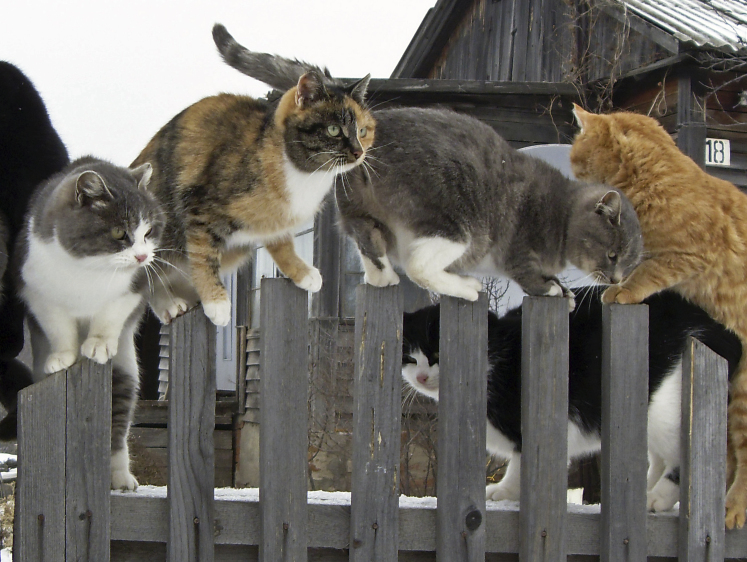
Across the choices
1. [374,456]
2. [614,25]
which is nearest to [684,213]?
[374,456]

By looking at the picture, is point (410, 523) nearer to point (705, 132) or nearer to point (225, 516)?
point (225, 516)

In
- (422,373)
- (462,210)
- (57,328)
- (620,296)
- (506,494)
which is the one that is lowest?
(506,494)

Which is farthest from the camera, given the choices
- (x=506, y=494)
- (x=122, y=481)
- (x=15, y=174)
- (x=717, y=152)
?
(x=717, y=152)

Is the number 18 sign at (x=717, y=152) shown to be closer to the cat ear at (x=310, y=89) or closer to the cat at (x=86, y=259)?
the cat ear at (x=310, y=89)

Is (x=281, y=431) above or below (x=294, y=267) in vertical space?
below

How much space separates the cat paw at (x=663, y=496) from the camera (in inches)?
90.7

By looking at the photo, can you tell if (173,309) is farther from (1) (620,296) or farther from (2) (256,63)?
(1) (620,296)

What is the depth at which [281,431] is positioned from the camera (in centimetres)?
196

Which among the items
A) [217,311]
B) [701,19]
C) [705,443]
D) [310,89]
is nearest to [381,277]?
[217,311]

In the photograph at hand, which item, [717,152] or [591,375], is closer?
[591,375]

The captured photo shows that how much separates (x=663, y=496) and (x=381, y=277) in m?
1.18

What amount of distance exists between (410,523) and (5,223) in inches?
59.3

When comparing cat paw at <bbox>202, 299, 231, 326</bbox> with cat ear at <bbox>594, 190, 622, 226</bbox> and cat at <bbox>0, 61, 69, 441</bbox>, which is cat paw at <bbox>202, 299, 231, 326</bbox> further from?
cat ear at <bbox>594, 190, 622, 226</bbox>

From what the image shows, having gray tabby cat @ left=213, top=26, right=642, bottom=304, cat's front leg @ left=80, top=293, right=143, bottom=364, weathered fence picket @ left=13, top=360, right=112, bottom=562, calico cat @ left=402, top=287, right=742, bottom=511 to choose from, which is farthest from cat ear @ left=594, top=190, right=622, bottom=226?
weathered fence picket @ left=13, top=360, right=112, bottom=562
